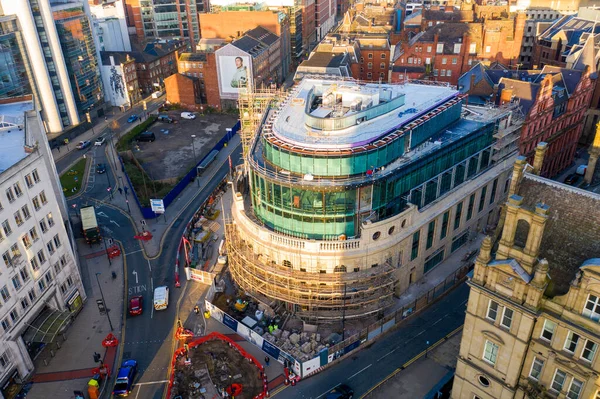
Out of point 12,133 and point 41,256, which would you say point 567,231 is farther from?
point 12,133

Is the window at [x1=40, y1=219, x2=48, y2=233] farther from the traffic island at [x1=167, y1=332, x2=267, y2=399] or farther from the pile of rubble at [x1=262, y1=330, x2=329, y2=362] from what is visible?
the pile of rubble at [x1=262, y1=330, x2=329, y2=362]

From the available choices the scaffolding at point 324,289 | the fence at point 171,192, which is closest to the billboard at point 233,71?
the fence at point 171,192

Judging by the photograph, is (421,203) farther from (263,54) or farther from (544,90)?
(263,54)

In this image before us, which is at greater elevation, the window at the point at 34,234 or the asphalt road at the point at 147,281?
the window at the point at 34,234

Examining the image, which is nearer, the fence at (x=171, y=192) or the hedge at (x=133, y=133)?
the fence at (x=171, y=192)

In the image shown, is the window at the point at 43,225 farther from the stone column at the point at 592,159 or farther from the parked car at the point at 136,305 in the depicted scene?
the stone column at the point at 592,159

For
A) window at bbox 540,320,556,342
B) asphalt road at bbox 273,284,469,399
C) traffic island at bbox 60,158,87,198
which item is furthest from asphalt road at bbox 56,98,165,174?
window at bbox 540,320,556,342
